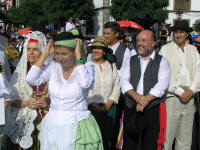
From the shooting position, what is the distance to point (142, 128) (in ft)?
12.9

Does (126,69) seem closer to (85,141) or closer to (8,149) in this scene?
(85,141)

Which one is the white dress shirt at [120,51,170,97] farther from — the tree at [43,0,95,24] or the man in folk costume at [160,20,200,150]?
the tree at [43,0,95,24]

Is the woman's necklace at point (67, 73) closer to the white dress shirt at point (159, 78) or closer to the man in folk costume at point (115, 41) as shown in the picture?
the white dress shirt at point (159, 78)

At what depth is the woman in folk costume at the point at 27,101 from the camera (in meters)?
3.68

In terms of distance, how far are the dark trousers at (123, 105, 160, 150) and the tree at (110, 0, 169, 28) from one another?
2113cm

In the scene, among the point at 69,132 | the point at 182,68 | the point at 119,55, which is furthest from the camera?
the point at 119,55

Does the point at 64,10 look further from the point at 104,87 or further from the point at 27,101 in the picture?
the point at 27,101

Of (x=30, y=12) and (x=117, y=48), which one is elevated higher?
(x=30, y=12)

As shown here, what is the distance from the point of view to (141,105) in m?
3.83

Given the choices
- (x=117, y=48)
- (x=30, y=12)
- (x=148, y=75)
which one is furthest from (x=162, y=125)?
(x=30, y=12)

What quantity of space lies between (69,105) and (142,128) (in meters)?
1.38

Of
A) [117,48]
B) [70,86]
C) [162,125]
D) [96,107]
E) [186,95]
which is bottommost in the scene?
[162,125]

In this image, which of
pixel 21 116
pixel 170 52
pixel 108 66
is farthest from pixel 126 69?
pixel 21 116

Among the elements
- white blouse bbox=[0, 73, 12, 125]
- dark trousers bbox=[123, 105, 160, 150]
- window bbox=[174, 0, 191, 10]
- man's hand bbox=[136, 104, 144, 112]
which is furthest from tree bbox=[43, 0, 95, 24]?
white blouse bbox=[0, 73, 12, 125]
